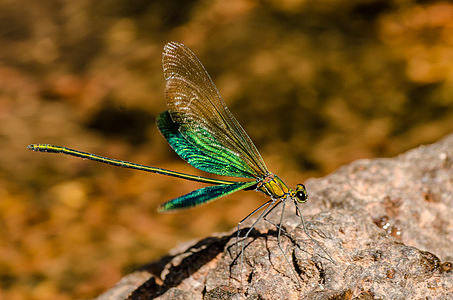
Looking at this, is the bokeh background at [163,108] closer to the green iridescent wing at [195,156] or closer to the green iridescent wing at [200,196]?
the green iridescent wing at [195,156]

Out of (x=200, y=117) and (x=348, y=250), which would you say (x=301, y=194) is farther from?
(x=200, y=117)

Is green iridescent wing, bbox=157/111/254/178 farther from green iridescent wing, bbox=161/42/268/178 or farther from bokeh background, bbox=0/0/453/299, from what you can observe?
bokeh background, bbox=0/0/453/299

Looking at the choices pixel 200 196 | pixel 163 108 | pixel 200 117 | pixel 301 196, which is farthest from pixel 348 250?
pixel 163 108

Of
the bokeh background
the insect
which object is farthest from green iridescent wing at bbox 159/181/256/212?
the bokeh background

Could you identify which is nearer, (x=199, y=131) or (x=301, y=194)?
(x=301, y=194)

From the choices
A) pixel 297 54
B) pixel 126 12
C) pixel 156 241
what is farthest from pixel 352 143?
pixel 126 12
